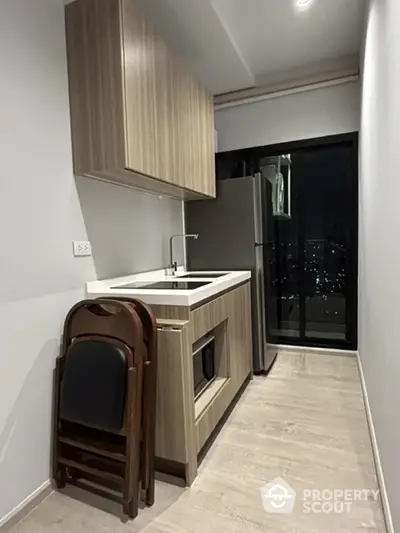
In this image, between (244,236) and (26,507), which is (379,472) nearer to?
(26,507)

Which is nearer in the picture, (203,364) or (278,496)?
(278,496)

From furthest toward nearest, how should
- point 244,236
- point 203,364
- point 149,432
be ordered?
point 244,236 → point 203,364 → point 149,432

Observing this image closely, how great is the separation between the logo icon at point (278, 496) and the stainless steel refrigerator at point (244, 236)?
1362mm

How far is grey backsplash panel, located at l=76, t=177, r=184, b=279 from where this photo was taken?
216cm

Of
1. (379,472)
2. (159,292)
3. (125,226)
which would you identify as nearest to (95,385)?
(159,292)

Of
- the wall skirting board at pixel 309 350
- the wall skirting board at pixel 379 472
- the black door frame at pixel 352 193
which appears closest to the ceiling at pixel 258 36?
the black door frame at pixel 352 193

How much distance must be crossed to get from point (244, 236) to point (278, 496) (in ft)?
6.42

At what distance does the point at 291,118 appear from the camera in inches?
138

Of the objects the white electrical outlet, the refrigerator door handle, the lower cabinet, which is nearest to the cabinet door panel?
the white electrical outlet

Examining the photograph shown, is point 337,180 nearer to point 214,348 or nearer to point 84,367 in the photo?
point 214,348

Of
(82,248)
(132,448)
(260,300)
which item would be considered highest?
(82,248)

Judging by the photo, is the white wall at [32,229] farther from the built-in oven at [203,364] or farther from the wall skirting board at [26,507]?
the built-in oven at [203,364]

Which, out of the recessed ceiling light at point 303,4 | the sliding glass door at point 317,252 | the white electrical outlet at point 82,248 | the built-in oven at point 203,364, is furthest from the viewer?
the sliding glass door at point 317,252

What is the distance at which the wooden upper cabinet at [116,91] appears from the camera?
1.84 metres
